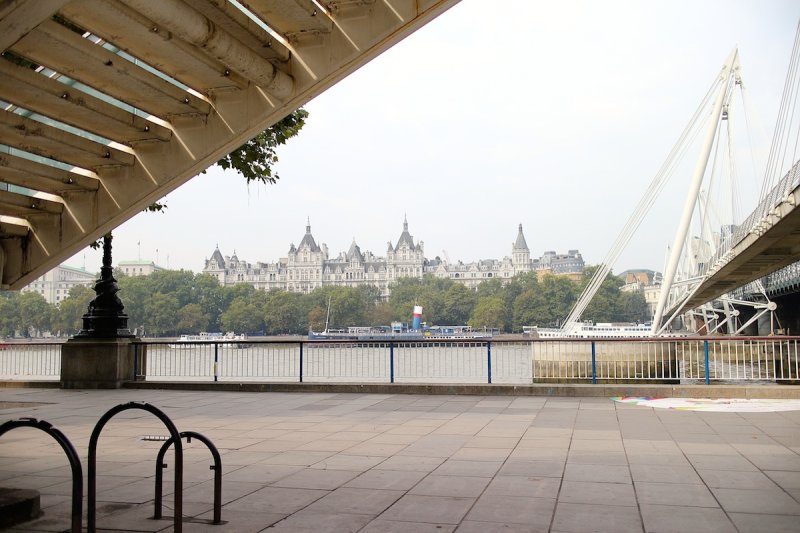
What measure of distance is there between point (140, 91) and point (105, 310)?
1074cm

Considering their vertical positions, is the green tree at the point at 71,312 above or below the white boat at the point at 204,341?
above

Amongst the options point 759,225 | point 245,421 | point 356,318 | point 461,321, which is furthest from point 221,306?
point 245,421

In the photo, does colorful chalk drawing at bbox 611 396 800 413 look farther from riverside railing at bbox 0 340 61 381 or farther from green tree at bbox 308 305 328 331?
→ green tree at bbox 308 305 328 331

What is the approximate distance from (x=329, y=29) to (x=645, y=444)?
6184 mm

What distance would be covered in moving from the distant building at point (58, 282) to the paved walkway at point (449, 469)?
151 metres

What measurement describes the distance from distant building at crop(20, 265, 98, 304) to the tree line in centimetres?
2895

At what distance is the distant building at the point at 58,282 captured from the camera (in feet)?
504

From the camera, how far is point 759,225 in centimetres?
3002

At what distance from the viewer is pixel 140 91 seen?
7.98 m

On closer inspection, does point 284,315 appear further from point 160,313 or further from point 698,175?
point 698,175

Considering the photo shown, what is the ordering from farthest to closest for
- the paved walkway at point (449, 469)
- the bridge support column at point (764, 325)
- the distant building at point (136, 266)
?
the distant building at point (136, 266)
the bridge support column at point (764, 325)
the paved walkway at point (449, 469)

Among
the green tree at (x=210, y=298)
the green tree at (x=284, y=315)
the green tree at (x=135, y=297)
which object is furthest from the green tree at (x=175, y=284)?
the green tree at (x=284, y=315)

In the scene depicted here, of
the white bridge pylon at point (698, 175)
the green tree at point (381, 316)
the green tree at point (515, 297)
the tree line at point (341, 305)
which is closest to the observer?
the white bridge pylon at point (698, 175)

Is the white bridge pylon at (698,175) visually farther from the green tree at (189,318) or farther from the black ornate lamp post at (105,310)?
the green tree at (189,318)
